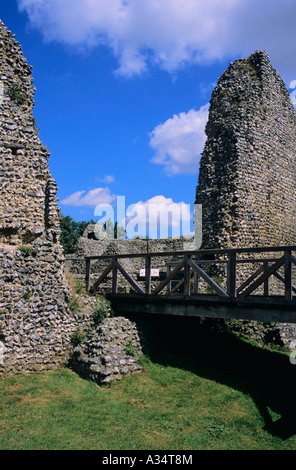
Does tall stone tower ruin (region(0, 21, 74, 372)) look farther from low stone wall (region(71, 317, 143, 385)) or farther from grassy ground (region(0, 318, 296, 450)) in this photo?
grassy ground (region(0, 318, 296, 450))

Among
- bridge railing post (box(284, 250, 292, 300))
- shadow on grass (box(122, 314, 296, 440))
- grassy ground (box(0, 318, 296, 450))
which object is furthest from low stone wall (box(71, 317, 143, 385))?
bridge railing post (box(284, 250, 292, 300))

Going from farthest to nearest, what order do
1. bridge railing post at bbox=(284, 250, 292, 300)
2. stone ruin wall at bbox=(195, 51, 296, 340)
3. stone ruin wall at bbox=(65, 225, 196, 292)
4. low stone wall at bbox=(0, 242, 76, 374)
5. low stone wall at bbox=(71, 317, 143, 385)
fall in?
stone ruin wall at bbox=(65, 225, 196, 292) → stone ruin wall at bbox=(195, 51, 296, 340) → low stone wall at bbox=(0, 242, 76, 374) → low stone wall at bbox=(71, 317, 143, 385) → bridge railing post at bbox=(284, 250, 292, 300)

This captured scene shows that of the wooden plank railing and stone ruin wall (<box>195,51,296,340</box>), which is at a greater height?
stone ruin wall (<box>195,51,296,340</box>)

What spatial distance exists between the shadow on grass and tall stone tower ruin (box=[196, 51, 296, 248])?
13.0ft

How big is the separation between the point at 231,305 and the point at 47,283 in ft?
16.2

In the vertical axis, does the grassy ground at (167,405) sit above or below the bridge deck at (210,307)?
below

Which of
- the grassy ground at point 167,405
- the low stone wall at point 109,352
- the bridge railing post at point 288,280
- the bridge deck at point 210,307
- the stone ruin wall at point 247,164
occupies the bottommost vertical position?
the grassy ground at point 167,405

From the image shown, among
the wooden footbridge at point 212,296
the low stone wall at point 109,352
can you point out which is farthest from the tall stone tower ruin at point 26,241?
the wooden footbridge at point 212,296

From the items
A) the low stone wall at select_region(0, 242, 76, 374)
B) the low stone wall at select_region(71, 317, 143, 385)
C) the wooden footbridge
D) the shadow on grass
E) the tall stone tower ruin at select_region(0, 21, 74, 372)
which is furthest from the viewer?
the tall stone tower ruin at select_region(0, 21, 74, 372)

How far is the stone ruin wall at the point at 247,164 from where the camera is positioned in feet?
51.5

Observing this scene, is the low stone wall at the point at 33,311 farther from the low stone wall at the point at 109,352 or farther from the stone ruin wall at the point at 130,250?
the stone ruin wall at the point at 130,250

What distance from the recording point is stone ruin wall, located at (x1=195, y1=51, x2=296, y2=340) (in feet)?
51.5

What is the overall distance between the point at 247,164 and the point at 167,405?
1044 centimetres
